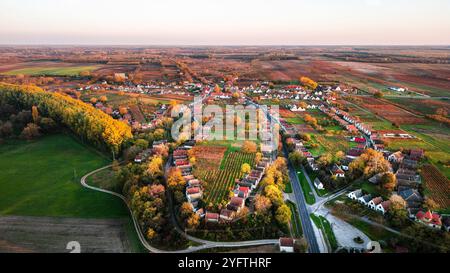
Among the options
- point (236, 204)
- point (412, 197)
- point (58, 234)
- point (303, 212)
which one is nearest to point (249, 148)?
point (236, 204)

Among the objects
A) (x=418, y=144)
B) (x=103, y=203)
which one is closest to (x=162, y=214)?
(x=103, y=203)

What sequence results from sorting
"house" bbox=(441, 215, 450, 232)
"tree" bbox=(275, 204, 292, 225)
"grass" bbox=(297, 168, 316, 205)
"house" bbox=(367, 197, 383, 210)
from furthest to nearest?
1. "grass" bbox=(297, 168, 316, 205)
2. "house" bbox=(367, 197, 383, 210)
3. "tree" bbox=(275, 204, 292, 225)
4. "house" bbox=(441, 215, 450, 232)

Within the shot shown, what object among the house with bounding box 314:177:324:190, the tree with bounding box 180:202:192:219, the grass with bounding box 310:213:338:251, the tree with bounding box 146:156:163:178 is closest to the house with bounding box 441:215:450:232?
the grass with bounding box 310:213:338:251

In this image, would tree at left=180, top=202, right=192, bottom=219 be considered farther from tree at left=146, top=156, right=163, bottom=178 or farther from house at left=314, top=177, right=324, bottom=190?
house at left=314, top=177, right=324, bottom=190

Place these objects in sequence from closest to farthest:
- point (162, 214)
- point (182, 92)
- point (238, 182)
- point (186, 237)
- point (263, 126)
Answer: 1. point (186, 237)
2. point (162, 214)
3. point (238, 182)
4. point (263, 126)
5. point (182, 92)

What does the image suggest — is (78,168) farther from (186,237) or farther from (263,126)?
→ (263,126)
